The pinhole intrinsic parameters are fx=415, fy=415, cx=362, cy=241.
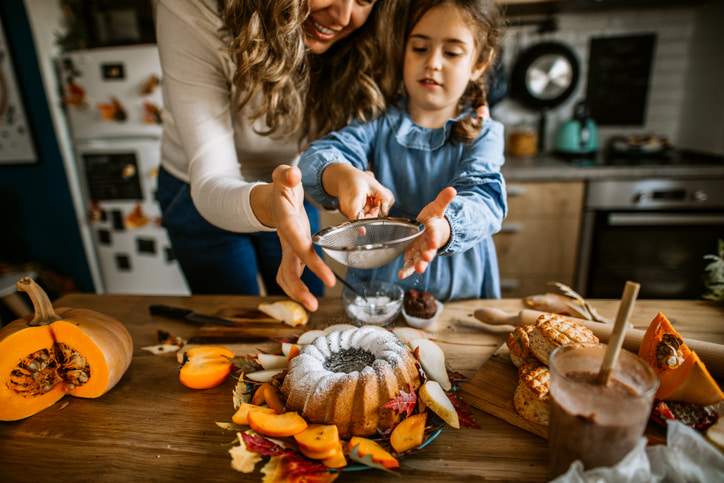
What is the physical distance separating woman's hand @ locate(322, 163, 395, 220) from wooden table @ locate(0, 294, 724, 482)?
0.39m

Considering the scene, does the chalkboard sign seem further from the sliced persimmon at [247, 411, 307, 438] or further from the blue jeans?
the sliced persimmon at [247, 411, 307, 438]

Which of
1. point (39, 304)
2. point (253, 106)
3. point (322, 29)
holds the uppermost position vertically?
point (322, 29)

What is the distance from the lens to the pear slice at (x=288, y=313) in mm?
1171

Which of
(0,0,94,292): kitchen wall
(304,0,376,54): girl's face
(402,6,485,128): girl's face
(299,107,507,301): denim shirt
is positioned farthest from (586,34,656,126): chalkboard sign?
(0,0,94,292): kitchen wall

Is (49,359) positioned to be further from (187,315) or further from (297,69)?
(297,69)

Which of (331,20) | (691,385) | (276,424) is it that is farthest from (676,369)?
(331,20)

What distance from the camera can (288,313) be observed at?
46.4 inches

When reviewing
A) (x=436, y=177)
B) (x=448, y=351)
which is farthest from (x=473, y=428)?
(x=436, y=177)

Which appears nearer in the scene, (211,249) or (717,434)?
(717,434)

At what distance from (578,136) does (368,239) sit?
8.38ft

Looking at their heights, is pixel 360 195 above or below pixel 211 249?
above

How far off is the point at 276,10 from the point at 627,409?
1.14 m

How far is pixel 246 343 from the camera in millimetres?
1128

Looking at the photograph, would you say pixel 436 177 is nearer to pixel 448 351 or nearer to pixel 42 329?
pixel 448 351
